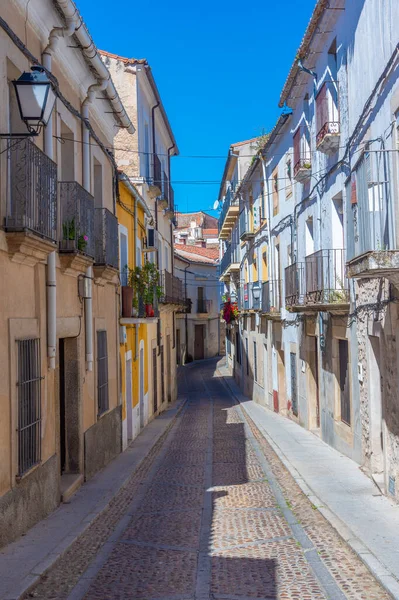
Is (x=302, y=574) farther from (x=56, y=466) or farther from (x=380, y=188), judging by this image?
(x=380, y=188)

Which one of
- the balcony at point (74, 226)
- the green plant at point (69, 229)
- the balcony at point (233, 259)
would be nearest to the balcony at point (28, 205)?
the balcony at point (74, 226)

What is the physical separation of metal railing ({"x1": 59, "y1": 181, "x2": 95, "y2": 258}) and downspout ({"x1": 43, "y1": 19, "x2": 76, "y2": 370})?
2.10 feet

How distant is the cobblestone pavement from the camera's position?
5758 millimetres

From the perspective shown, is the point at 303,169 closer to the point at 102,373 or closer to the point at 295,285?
the point at 295,285

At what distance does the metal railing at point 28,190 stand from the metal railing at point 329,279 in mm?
6111

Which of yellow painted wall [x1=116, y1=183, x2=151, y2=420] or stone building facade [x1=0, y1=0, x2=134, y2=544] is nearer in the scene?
stone building facade [x1=0, y1=0, x2=134, y2=544]

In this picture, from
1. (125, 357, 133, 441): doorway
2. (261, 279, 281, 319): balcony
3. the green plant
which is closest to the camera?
the green plant

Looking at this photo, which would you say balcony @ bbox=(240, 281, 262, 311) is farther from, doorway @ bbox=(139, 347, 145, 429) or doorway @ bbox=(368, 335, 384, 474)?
doorway @ bbox=(368, 335, 384, 474)

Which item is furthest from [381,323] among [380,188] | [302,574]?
[302,574]

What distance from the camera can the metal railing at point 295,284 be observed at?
47.8 ft

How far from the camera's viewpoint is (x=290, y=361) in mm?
18688

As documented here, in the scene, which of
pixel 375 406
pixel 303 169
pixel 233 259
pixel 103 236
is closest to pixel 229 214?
pixel 233 259

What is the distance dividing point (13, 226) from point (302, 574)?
4279 mm

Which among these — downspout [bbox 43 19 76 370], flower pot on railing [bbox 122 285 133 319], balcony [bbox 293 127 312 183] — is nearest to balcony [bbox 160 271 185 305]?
flower pot on railing [bbox 122 285 133 319]
